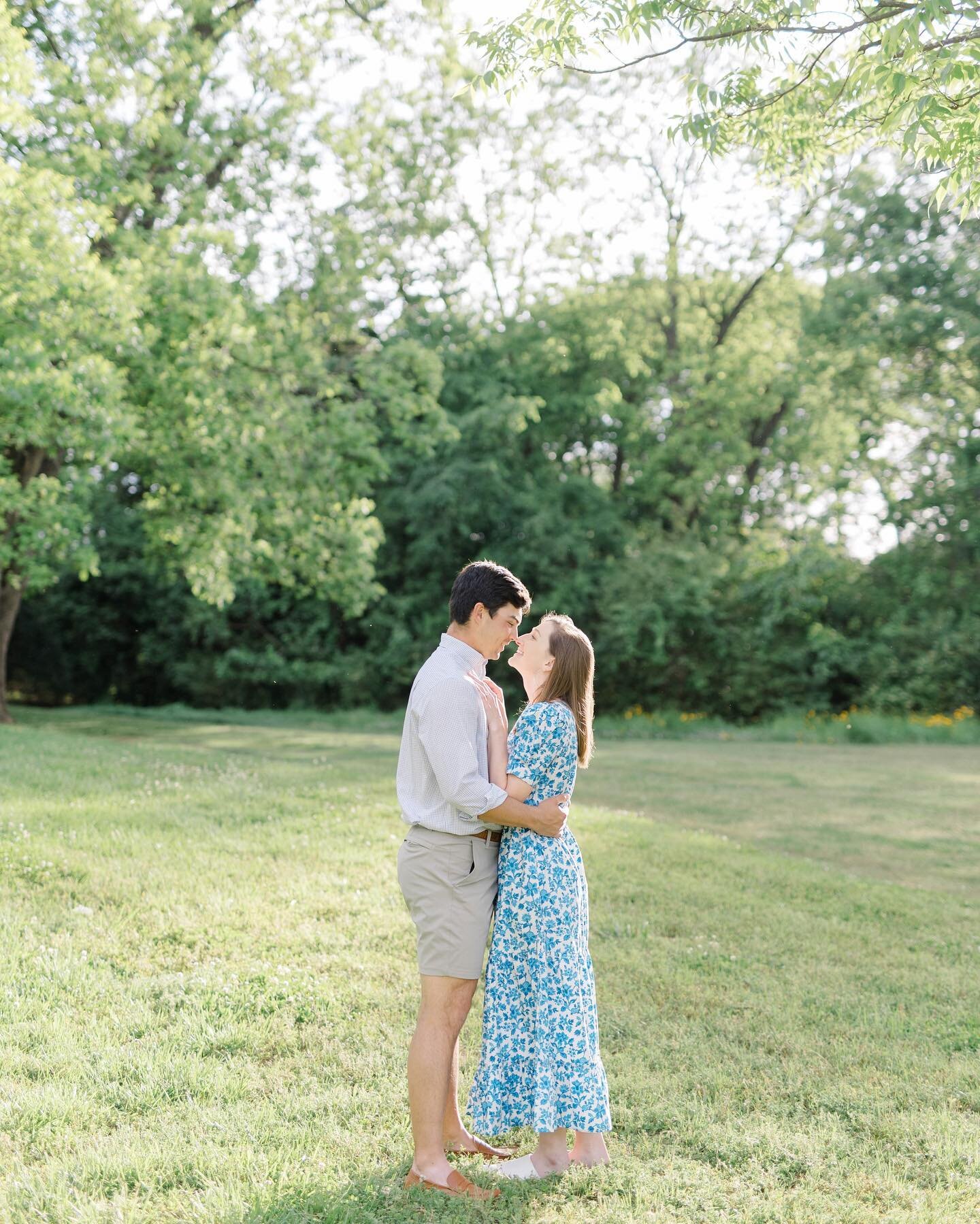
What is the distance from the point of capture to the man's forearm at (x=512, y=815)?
3822 millimetres

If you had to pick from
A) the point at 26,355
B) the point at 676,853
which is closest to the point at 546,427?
the point at 26,355

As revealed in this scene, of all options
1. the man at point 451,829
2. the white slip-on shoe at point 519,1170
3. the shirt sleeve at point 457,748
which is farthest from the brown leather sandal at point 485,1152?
the shirt sleeve at point 457,748

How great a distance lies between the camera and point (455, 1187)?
152 inches

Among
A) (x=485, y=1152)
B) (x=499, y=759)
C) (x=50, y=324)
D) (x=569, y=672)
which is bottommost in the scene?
(x=485, y=1152)

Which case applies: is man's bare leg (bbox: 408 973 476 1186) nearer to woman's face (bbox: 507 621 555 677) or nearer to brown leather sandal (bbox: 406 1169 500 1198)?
brown leather sandal (bbox: 406 1169 500 1198)

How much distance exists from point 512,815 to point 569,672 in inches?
24.2

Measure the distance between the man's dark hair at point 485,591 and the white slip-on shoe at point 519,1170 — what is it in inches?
80.6

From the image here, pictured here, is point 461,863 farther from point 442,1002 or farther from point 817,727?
point 817,727

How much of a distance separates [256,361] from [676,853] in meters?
10.8

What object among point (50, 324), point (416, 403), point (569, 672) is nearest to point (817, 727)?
point (416, 403)

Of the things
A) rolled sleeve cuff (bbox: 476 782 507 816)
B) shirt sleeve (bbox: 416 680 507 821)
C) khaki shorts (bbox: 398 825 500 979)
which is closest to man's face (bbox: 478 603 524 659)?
shirt sleeve (bbox: 416 680 507 821)

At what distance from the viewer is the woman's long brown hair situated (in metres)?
4.13

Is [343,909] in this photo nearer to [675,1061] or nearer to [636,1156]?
[675,1061]

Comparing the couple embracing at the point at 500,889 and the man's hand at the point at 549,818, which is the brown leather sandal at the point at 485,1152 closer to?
the couple embracing at the point at 500,889
